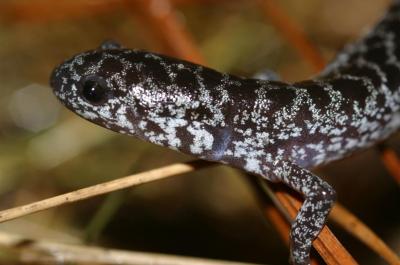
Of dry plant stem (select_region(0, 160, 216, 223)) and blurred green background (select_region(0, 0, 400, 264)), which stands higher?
blurred green background (select_region(0, 0, 400, 264))

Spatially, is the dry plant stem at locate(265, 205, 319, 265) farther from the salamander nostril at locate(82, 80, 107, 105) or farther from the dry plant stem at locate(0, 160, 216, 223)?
the salamander nostril at locate(82, 80, 107, 105)

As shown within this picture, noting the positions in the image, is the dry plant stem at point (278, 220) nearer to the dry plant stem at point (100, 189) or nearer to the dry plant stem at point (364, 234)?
the dry plant stem at point (364, 234)

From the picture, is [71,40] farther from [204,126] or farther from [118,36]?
[204,126]

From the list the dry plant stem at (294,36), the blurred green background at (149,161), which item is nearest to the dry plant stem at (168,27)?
the blurred green background at (149,161)

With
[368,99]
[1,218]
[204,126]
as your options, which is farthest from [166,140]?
[368,99]

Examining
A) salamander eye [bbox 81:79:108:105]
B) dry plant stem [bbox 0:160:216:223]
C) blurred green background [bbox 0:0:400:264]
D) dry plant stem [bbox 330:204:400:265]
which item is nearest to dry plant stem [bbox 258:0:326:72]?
blurred green background [bbox 0:0:400:264]

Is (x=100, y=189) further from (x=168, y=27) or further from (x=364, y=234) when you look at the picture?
(x=168, y=27)

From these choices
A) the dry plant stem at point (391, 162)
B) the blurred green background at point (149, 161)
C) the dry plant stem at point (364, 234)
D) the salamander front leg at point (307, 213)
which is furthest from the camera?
the blurred green background at point (149, 161)
